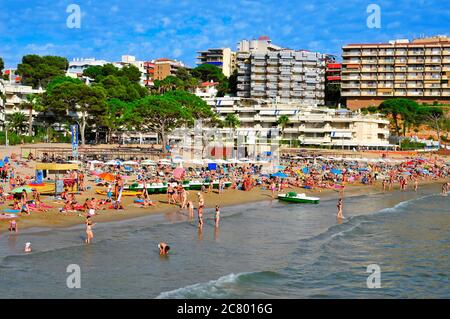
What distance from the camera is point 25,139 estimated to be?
8212 centimetres

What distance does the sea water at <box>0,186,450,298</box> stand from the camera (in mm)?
17594

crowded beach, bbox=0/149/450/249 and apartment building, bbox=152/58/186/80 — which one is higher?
apartment building, bbox=152/58/186/80

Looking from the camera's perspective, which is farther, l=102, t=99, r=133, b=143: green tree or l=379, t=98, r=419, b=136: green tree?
l=379, t=98, r=419, b=136: green tree

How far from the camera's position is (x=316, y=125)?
9888cm

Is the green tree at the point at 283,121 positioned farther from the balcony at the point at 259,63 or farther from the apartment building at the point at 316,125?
the balcony at the point at 259,63

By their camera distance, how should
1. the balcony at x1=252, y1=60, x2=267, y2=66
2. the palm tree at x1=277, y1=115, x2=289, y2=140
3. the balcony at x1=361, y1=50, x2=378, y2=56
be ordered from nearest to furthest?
the palm tree at x1=277, y1=115, x2=289, y2=140, the balcony at x1=361, y1=50, x2=378, y2=56, the balcony at x1=252, y1=60, x2=267, y2=66

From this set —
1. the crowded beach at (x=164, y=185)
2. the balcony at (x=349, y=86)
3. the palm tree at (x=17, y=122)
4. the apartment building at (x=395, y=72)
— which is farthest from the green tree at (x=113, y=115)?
the apartment building at (x=395, y=72)

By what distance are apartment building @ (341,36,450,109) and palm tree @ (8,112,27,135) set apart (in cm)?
6688

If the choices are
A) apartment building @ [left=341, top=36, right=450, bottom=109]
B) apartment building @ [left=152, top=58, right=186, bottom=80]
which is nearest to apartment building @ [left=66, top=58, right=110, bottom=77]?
apartment building @ [left=152, top=58, right=186, bottom=80]

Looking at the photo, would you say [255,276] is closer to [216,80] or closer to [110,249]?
[110,249]

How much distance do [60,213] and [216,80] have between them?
129665 mm

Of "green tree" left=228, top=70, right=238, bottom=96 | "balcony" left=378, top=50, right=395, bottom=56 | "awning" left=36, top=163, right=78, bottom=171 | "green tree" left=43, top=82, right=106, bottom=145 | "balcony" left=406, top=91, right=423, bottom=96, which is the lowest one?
"awning" left=36, top=163, right=78, bottom=171

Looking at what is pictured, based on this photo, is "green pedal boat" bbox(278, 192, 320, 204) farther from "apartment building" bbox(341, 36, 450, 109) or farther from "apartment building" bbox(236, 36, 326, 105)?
"apartment building" bbox(236, 36, 326, 105)
